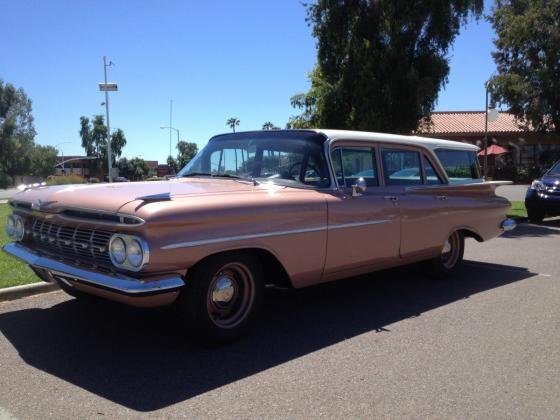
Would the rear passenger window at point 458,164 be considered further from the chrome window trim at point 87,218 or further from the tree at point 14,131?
the tree at point 14,131

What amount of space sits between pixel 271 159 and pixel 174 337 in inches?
71.7

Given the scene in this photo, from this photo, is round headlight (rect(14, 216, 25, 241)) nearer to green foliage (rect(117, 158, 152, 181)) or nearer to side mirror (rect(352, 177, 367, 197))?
side mirror (rect(352, 177, 367, 197))

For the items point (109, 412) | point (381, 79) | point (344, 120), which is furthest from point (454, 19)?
point (109, 412)

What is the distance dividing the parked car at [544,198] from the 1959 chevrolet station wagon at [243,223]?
7138 mm

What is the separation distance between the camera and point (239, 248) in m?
4.11

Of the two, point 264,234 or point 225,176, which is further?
point 225,176

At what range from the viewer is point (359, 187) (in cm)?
495

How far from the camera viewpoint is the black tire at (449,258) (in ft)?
21.4

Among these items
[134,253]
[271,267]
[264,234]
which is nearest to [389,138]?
[271,267]

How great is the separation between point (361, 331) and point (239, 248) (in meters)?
1.39

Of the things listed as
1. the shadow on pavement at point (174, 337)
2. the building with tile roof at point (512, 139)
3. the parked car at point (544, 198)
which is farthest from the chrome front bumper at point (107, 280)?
the building with tile roof at point (512, 139)

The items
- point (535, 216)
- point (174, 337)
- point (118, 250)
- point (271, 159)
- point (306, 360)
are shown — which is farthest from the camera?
point (535, 216)

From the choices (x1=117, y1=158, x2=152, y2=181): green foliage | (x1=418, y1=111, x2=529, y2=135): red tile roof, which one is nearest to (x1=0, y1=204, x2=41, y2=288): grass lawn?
(x1=418, y1=111, x2=529, y2=135): red tile roof

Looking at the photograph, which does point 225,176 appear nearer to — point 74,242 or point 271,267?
point 271,267
